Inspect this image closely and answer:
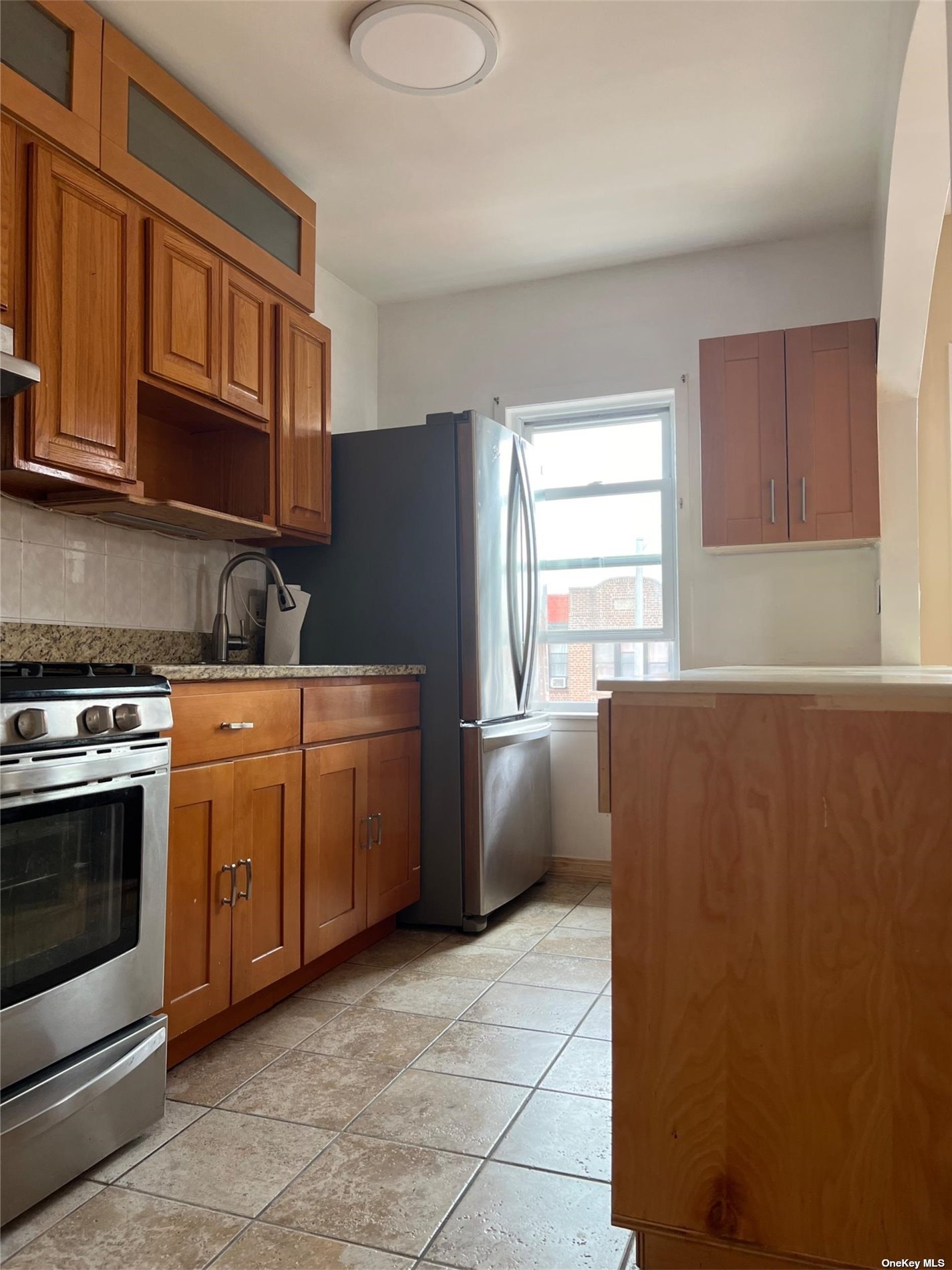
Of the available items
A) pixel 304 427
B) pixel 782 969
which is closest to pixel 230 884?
pixel 782 969

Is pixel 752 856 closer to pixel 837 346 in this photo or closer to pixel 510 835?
pixel 510 835

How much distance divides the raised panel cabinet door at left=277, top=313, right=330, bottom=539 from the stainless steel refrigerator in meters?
0.14

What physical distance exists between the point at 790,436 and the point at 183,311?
6.98 ft

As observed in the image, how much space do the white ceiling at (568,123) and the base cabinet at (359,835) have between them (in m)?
1.92

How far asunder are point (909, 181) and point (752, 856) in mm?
2136

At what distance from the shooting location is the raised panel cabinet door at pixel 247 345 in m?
2.72

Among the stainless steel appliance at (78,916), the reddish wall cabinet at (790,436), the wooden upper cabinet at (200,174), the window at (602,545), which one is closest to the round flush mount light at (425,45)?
the wooden upper cabinet at (200,174)

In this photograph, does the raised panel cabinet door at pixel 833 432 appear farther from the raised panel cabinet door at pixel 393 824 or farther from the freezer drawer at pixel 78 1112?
the freezer drawer at pixel 78 1112

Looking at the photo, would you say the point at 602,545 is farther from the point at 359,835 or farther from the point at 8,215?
the point at 8,215

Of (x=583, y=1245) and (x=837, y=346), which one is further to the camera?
(x=837, y=346)

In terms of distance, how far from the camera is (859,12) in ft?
7.80

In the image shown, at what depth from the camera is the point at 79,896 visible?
164cm

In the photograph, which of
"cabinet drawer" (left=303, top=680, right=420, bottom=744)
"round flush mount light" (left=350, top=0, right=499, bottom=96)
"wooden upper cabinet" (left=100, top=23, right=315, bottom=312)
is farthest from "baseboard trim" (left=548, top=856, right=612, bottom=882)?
"round flush mount light" (left=350, top=0, right=499, bottom=96)

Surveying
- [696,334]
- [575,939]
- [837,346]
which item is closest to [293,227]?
[696,334]
